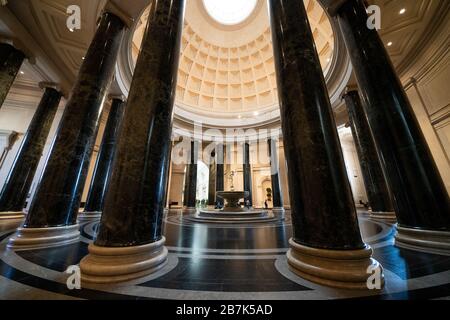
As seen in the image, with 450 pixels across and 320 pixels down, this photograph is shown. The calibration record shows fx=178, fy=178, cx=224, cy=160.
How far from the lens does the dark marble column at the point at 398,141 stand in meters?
3.26

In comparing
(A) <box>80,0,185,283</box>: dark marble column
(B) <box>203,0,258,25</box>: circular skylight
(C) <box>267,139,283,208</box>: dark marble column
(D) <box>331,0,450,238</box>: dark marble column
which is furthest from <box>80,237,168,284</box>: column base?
(B) <box>203,0,258,25</box>: circular skylight

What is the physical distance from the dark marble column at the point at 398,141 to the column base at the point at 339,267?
7.80 ft

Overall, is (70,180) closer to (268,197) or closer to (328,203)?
(328,203)

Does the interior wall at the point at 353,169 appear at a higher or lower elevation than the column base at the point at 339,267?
higher

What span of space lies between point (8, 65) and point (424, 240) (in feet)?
38.7

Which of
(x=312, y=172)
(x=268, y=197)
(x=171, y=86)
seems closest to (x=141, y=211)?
(x=171, y=86)

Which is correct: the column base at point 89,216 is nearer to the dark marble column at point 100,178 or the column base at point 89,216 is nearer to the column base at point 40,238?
the dark marble column at point 100,178

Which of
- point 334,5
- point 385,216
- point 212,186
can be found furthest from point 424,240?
point 212,186

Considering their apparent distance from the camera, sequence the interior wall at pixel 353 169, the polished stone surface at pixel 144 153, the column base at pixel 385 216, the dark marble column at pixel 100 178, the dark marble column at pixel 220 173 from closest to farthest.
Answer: the polished stone surface at pixel 144 153
the column base at pixel 385 216
the dark marble column at pixel 100 178
the dark marble column at pixel 220 173
the interior wall at pixel 353 169

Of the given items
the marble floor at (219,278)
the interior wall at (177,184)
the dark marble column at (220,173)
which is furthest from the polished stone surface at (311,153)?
the interior wall at (177,184)

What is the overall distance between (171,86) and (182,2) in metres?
1.88

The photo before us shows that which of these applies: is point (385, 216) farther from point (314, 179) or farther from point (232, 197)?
point (314, 179)

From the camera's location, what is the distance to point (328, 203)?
75.8 inches

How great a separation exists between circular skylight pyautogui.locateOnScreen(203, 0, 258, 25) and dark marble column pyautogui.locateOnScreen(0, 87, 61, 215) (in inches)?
656
